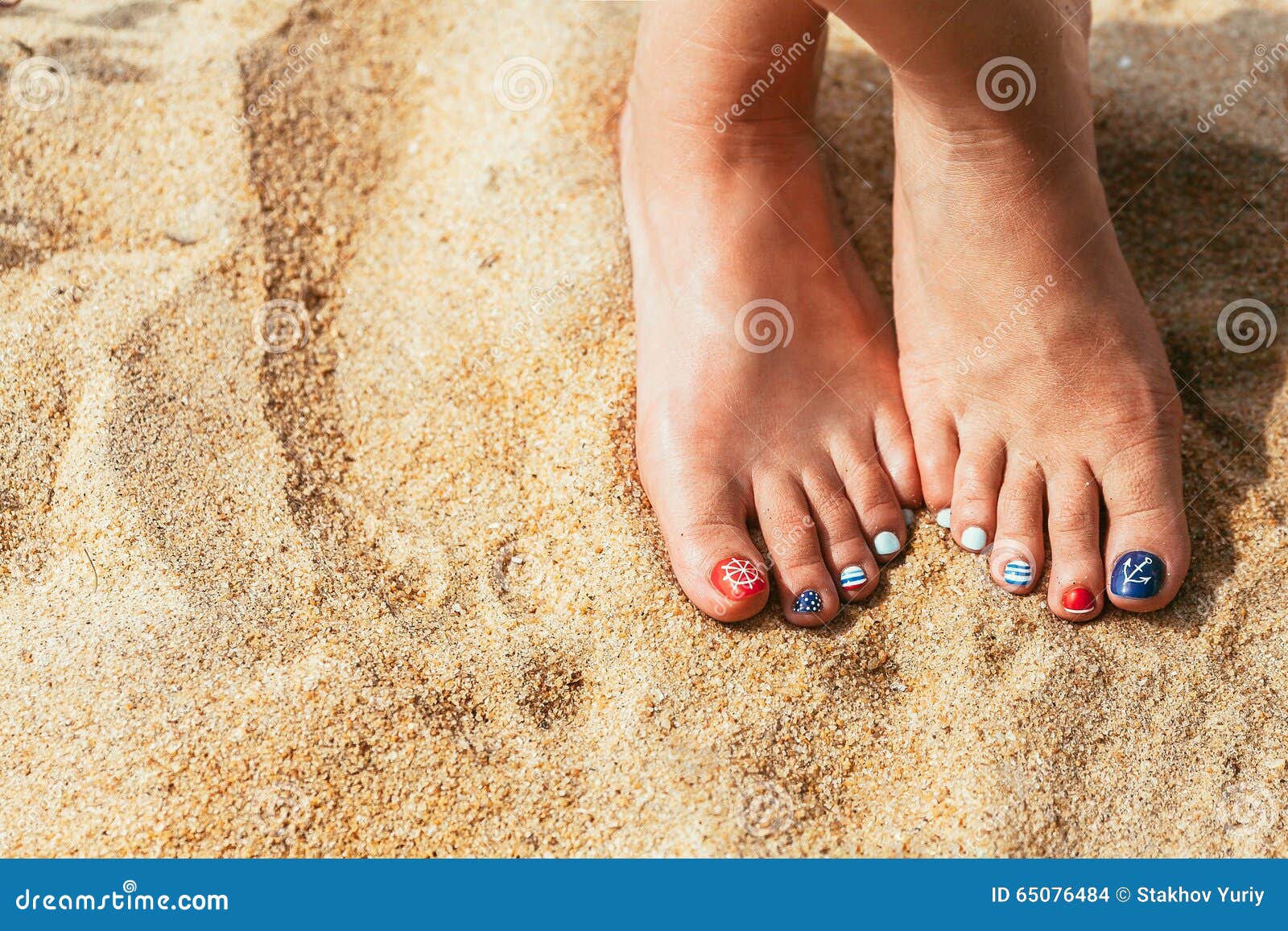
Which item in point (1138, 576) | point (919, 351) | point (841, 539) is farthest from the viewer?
point (919, 351)

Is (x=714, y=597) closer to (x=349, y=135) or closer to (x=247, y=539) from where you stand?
(x=247, y=539)

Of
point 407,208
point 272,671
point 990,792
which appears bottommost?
point 990,792

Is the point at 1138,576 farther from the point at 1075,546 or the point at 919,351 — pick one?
the point at 919,351

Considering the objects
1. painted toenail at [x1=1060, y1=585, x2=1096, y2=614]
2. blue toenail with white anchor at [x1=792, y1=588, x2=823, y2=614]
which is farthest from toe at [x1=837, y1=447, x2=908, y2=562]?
painted toenail at [x1=1060, y1=585, x2=1096, y2=614]

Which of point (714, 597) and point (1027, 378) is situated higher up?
point (1027, 378)

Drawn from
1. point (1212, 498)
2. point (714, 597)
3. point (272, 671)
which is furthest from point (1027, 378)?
point (272, 671)

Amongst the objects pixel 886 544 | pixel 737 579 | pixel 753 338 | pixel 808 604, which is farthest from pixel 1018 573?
pixel 753 338

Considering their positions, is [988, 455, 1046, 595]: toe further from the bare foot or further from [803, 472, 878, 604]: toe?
[803, 472, 878, 604]: toe
